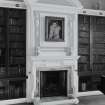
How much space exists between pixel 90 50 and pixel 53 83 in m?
1.79

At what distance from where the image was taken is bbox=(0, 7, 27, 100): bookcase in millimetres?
5102

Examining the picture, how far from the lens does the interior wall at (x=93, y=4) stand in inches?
252

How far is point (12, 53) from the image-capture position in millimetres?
5207

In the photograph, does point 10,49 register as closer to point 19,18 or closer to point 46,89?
point 19,18

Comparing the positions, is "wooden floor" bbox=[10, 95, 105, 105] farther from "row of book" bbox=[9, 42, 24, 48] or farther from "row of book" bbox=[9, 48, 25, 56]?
"row of book" bbox=[9, 42, 24, 48]

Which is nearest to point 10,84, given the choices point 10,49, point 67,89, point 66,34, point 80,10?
point 10,49

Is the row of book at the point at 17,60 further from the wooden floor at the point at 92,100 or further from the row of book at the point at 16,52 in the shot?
the wooden floor at the point at 92,100

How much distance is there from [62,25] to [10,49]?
178cm

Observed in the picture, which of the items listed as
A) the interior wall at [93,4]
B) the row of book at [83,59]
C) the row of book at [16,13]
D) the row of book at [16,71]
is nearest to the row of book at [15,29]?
the row of book at [16,13]

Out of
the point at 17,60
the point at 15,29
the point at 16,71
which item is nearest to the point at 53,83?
the point at 16,71

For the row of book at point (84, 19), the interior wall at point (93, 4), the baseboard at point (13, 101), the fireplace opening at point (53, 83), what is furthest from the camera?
the interior wall at point (93, 4)

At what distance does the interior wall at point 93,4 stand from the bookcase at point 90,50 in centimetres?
48

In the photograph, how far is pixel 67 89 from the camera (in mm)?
5652

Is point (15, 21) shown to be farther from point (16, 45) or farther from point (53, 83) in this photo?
point (53, 83)
